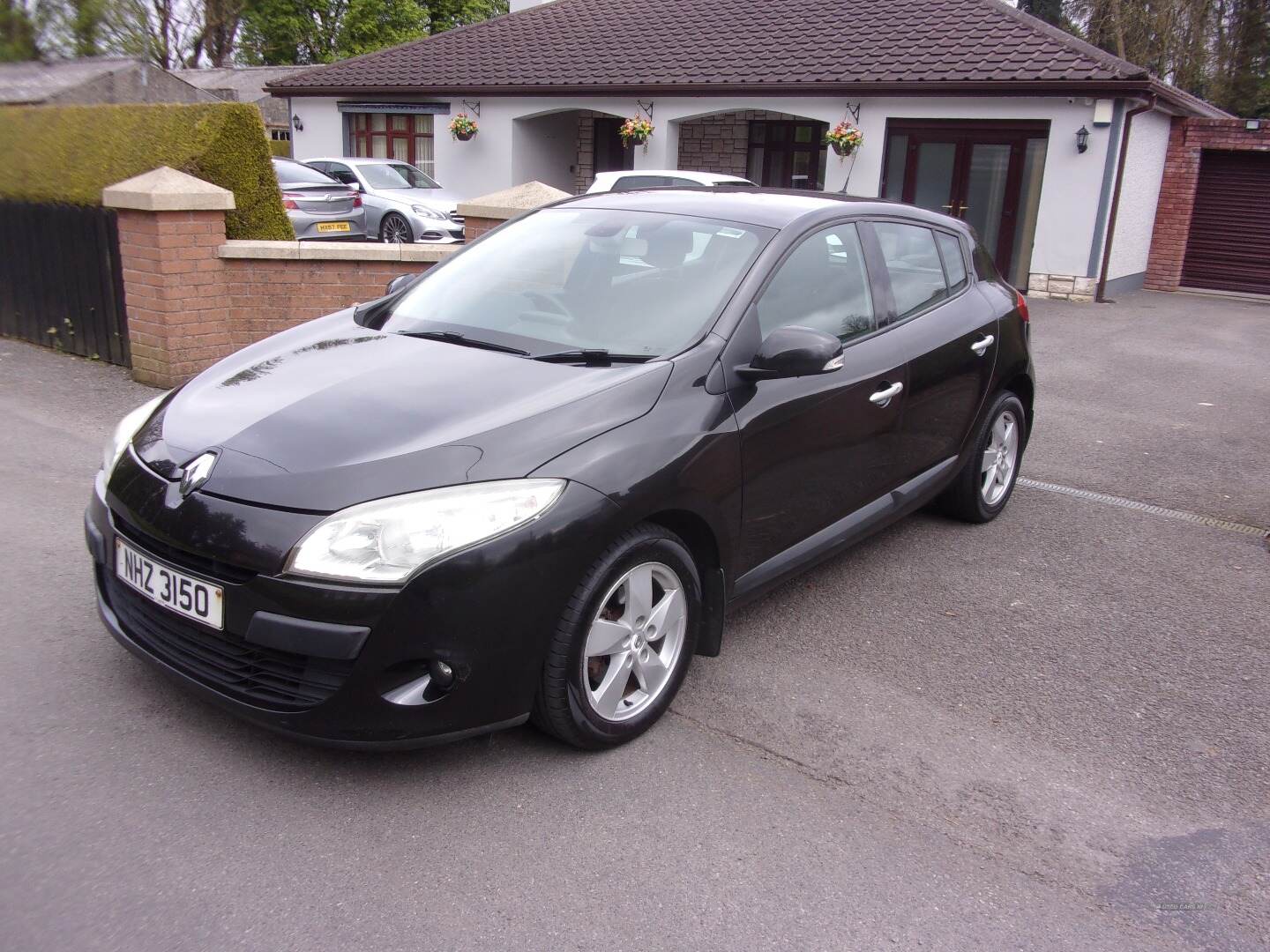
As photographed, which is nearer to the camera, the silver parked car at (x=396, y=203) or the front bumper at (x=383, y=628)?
the front bumper at (x=383, y=628)

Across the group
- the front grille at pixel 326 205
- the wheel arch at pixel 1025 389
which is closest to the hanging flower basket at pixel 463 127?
the front grille at pixel 326 205

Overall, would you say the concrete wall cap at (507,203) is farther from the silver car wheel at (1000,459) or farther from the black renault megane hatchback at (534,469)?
the silver car wheel at (1000,459)

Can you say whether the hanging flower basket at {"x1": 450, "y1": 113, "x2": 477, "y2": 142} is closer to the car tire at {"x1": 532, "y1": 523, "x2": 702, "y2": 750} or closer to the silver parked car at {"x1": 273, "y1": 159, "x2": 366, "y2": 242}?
the silver parked car at {"x1": 273, "y1": 159, "x2": 366, "y2": 242}

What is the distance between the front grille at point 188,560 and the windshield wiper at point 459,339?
121 cm

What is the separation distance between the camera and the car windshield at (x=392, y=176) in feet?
59.5

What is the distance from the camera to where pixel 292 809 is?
9.77ft

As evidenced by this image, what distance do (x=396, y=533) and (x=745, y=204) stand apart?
7.25 ft

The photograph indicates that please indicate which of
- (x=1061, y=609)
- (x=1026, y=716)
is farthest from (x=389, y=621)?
(x=1061, y=609)

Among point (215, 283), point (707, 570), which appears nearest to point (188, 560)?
point (707, 570)

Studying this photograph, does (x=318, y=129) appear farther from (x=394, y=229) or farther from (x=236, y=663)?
(x=236, y=663)

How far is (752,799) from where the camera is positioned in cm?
317

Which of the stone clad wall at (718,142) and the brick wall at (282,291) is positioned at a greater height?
the stone clad wall at (718,142)

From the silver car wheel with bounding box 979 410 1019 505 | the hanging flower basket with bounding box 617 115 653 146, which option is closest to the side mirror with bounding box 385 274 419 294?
the silver car wheel with bounding box 979 410 1019 505

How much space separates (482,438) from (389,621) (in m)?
0.59
